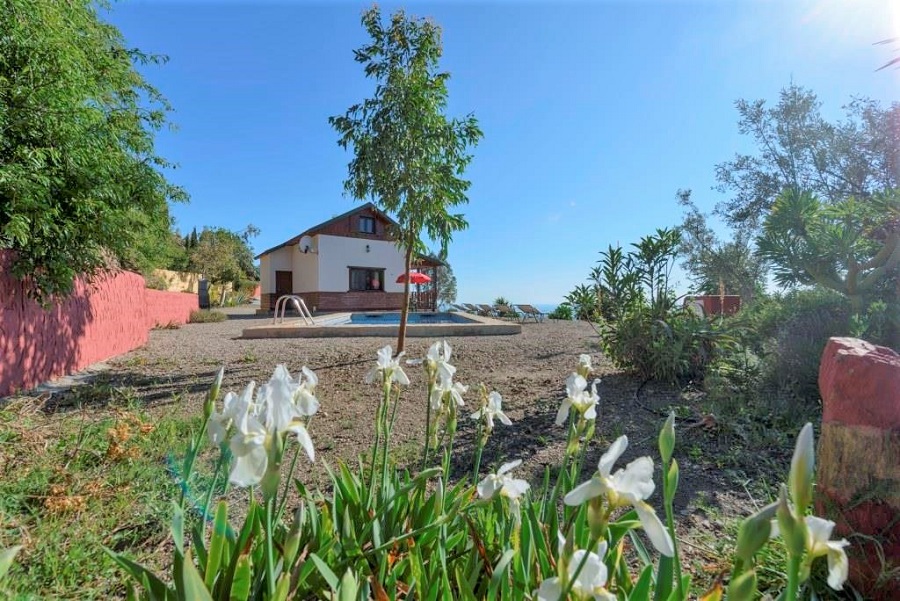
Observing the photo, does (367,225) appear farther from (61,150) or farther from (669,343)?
(669,343)

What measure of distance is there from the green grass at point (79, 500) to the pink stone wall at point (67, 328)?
Result: 5.89 feet

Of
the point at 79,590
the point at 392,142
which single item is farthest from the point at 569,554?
the point at 392,142

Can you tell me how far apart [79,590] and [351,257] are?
1845 cm

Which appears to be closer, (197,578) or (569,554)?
(569,554)

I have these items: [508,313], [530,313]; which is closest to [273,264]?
[508,313]

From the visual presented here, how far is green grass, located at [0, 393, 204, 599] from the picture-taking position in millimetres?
1465

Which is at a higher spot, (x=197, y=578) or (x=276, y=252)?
(x=276, y=252)

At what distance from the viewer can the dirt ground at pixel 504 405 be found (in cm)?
223

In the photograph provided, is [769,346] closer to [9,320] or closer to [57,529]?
[57,529]

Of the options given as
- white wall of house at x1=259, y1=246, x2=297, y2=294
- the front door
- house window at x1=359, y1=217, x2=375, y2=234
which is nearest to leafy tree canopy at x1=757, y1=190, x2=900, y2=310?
house window at x1=359, y1=217, x2=375, y2=234

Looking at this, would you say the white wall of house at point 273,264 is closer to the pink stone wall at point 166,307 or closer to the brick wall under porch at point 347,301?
the brick wall under porch at point 347,301

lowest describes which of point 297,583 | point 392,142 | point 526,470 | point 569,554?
point 526,470

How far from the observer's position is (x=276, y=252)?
66.4 feet

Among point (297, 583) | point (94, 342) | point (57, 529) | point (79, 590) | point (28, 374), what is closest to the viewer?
point (297, 583)
